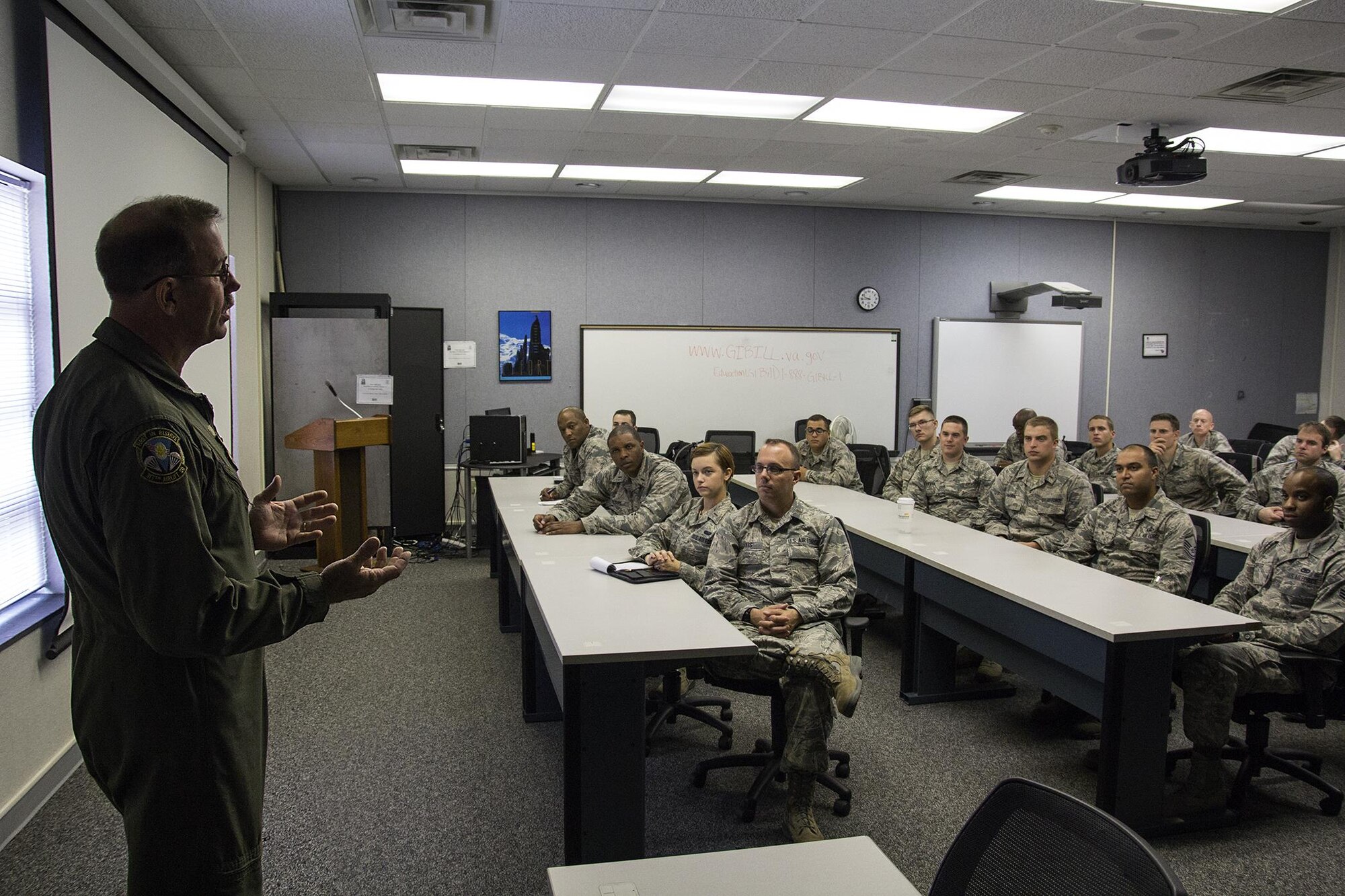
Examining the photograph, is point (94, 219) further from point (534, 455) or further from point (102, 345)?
point (534, 455)

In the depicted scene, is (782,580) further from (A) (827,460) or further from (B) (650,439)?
(B) (650,439)

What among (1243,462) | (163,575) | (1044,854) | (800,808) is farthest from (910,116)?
(163,575)

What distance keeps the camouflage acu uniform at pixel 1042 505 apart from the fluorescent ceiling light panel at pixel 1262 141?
2.38 meters

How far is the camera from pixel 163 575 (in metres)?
1.26

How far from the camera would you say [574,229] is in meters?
8.12

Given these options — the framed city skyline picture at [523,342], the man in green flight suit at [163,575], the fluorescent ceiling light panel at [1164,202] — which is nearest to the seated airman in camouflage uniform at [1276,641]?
the man in green flight suit at [163,575]

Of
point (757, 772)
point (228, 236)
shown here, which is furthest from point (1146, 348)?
point (228, 236)

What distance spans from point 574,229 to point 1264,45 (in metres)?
5.37

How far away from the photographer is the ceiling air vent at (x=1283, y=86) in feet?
14.7

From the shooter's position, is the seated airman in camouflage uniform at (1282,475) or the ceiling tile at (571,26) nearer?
the ceiling tile at (571,26)

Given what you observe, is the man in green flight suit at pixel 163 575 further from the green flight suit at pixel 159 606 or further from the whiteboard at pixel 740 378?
the whiteboard at pixel 740 378

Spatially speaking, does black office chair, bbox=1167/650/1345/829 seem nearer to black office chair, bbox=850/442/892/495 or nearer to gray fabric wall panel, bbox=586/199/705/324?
black office chair, bbox=850/442/892/495

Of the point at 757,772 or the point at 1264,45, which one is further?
the point at 1264,45

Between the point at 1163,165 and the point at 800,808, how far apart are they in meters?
4.39
